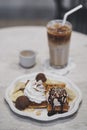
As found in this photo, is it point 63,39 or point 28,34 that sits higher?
point 63,39

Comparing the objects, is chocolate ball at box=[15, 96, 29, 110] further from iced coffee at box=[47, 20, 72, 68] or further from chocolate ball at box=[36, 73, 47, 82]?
iced coffee at box=[47, 20, 72, 68]

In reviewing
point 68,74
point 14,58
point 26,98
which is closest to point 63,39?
point 68,74

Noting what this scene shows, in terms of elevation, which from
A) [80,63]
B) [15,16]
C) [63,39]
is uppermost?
[63,39]

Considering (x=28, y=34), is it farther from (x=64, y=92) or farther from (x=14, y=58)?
(x=64, y=92)

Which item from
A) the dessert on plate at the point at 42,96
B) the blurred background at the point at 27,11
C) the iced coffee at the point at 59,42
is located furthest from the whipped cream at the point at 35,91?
the blurred background at the point at 27,11

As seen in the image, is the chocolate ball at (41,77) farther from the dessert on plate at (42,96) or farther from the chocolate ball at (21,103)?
the chocolate ball at (21,103)

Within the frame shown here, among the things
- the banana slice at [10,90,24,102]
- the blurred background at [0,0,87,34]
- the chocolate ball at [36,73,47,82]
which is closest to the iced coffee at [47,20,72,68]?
the chocolate ball at [36,73,47,82]
